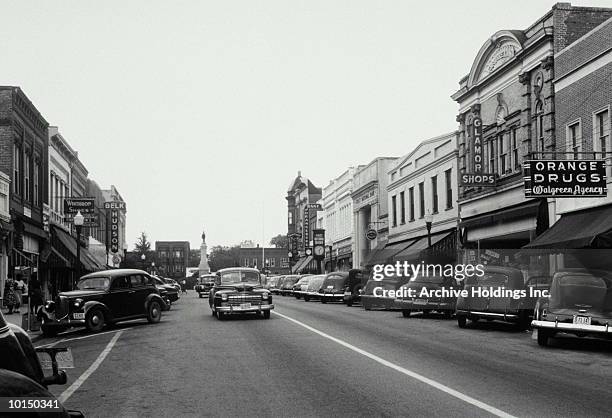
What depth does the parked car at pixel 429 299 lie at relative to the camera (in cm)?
2655

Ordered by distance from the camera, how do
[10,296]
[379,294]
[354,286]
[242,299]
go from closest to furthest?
[242,299], [10,296], [379,294], [354,286]

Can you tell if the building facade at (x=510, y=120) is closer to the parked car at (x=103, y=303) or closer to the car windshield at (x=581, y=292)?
the car windshield at (x=581, y=292)

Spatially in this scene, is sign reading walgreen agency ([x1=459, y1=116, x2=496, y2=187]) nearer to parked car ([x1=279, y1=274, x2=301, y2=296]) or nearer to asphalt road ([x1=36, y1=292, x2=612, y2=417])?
asphalt road ([x1=36, y1=292, x2=612, y2=417])

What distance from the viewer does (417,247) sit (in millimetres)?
46781

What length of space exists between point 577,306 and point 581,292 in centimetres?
35

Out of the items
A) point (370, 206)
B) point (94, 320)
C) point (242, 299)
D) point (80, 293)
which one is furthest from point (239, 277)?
point (370, 206)

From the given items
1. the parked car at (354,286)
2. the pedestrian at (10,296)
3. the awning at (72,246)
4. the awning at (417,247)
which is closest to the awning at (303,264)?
the awning at (72,246)

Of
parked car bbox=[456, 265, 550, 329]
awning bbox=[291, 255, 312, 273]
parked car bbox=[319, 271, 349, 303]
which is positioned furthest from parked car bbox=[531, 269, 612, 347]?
awning bbox=[291, 255, 312, 273]

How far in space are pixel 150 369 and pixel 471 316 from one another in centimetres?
1136

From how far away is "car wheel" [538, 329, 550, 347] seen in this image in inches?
649

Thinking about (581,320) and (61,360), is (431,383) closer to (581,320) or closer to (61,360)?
(581,320)

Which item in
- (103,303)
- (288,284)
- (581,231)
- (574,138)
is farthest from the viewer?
(288,284)

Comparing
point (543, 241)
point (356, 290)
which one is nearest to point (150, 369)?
point (543, 241)


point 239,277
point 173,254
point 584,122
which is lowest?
point 239,277
